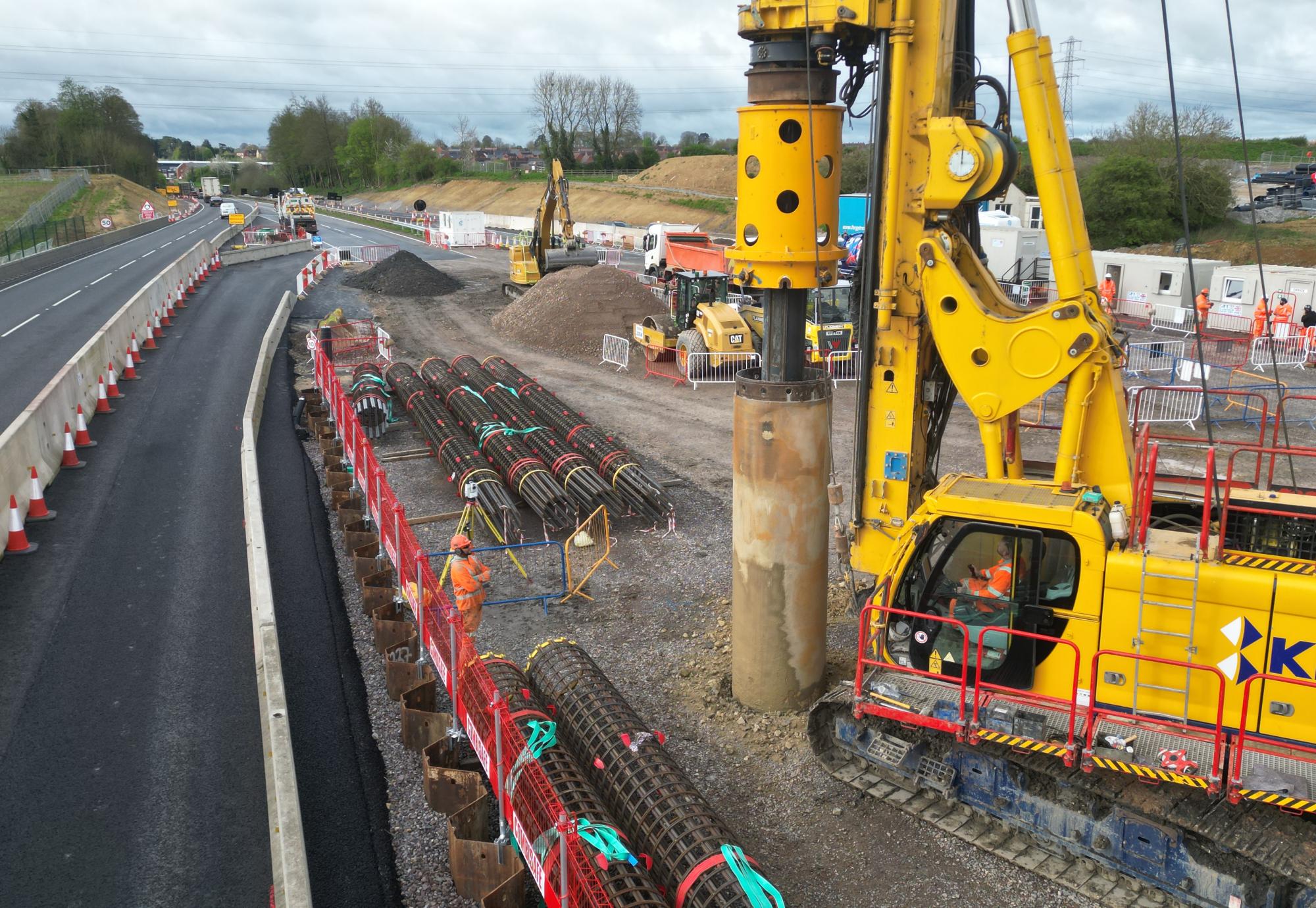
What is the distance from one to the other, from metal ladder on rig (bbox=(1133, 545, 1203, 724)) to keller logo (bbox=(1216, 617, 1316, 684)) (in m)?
0.22

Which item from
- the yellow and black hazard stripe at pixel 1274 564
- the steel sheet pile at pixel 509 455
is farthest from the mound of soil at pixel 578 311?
the yellow and black hazard stripe at pixel 1274 564

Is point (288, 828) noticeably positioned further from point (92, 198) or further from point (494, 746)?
point (92, 198)

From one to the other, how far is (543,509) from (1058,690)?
28.5ft

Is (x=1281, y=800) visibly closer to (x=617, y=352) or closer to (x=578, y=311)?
(x=617, y=352)

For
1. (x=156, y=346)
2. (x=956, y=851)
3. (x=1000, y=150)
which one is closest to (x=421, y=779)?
(x=956, y=851)

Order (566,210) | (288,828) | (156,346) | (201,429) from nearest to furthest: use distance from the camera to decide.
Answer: (288,828) → (201,429) → (156,346) → (566,210)

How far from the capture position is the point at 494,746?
7.11 m

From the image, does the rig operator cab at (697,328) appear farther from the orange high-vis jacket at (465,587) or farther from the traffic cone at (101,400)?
the orange high-vis jacket at (465,587)

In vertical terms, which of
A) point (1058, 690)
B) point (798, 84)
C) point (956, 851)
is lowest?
point (956, 851)

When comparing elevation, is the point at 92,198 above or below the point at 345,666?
above

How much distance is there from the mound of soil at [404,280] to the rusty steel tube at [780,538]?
32.9 m

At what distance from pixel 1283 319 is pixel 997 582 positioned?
84.2 ft

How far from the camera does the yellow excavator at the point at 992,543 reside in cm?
651

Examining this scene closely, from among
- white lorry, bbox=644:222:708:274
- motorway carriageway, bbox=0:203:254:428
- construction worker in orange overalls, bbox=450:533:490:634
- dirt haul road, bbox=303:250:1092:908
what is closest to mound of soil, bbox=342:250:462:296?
motorway carriageway, bbox=0:203:254:428
